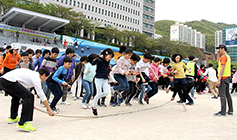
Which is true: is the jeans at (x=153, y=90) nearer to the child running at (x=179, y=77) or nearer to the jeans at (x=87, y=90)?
the child running at (x=179, y=77)

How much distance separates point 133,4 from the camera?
7300 cm

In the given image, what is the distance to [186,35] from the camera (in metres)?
168

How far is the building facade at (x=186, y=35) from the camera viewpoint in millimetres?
160500

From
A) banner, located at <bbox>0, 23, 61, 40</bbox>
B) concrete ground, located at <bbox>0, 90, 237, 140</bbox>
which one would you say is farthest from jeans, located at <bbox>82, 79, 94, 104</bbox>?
banner, located at <bbox>0, 23, 61, 40</bbox>

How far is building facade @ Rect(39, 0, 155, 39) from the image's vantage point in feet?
193

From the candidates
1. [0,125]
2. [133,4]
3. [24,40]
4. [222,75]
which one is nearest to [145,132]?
[0,125]

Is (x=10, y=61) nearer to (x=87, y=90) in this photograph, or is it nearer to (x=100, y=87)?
(x=87, y=90)

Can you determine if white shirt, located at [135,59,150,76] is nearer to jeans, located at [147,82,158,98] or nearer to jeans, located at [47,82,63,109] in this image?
jeans, located at [147,82,158,98]

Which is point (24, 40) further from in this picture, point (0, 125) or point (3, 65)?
point (0, 125)

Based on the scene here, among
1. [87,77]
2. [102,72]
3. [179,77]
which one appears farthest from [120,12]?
[102,72]

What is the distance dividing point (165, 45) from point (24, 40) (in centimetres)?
4638

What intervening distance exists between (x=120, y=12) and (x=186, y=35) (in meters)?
117

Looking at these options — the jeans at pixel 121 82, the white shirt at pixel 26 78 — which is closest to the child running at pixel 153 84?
the jeans at pixel 121 82

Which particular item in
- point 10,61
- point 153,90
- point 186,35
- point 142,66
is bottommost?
point 153,90
